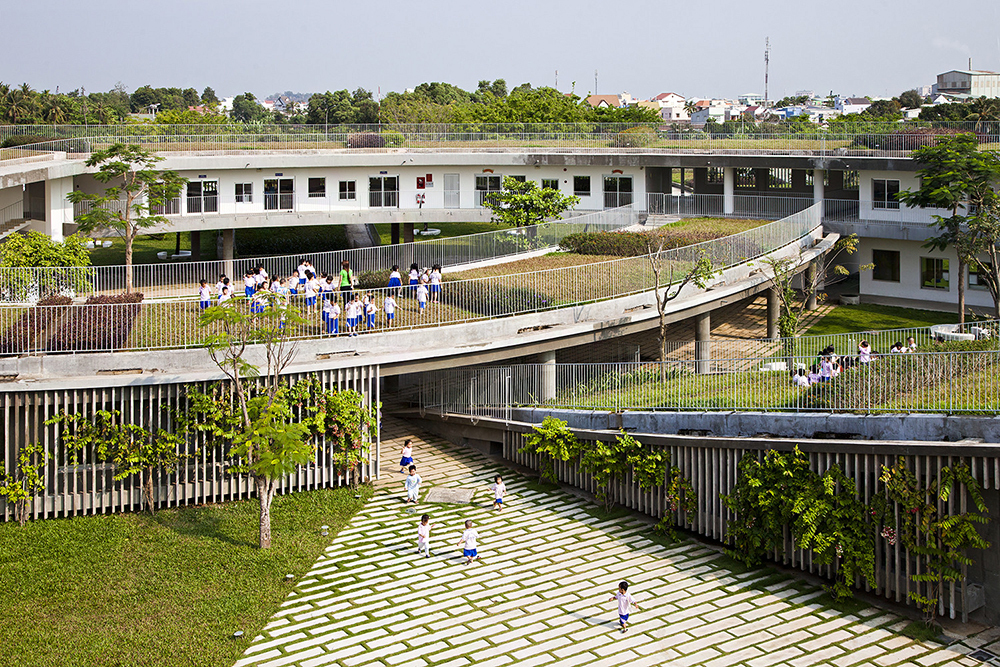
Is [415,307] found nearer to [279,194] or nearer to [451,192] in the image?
[279,194]

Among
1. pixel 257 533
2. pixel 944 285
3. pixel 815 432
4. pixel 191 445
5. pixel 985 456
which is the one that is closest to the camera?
pixel 985 456

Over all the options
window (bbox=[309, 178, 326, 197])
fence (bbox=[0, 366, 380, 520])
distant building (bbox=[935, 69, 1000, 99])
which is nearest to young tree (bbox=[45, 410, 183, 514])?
fence (bbox=[0, 366, 380, 520])

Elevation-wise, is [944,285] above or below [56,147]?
below

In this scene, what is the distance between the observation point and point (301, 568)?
18547 mm

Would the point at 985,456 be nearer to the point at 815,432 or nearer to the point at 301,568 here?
the point at 815,432

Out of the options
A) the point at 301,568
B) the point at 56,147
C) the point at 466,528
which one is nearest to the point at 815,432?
the point at 466,528

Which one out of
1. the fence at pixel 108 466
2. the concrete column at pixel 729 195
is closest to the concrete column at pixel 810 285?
the concrete column at pixel 729 195

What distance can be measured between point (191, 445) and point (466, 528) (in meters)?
6.21

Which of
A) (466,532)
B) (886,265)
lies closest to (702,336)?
(886,265)

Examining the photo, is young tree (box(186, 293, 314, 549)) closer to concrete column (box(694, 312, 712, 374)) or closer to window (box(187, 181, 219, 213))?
concrete column (box(694, 312, 712, 374))

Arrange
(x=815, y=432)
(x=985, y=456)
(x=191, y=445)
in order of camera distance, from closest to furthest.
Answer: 1. (x=985, y=456)
2. (x=815, y=432)
3. (x=191, y=445)

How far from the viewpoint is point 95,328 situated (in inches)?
841

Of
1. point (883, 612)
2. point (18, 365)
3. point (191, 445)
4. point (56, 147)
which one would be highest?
point (56, 147)

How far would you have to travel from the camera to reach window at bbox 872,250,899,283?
4034cm
